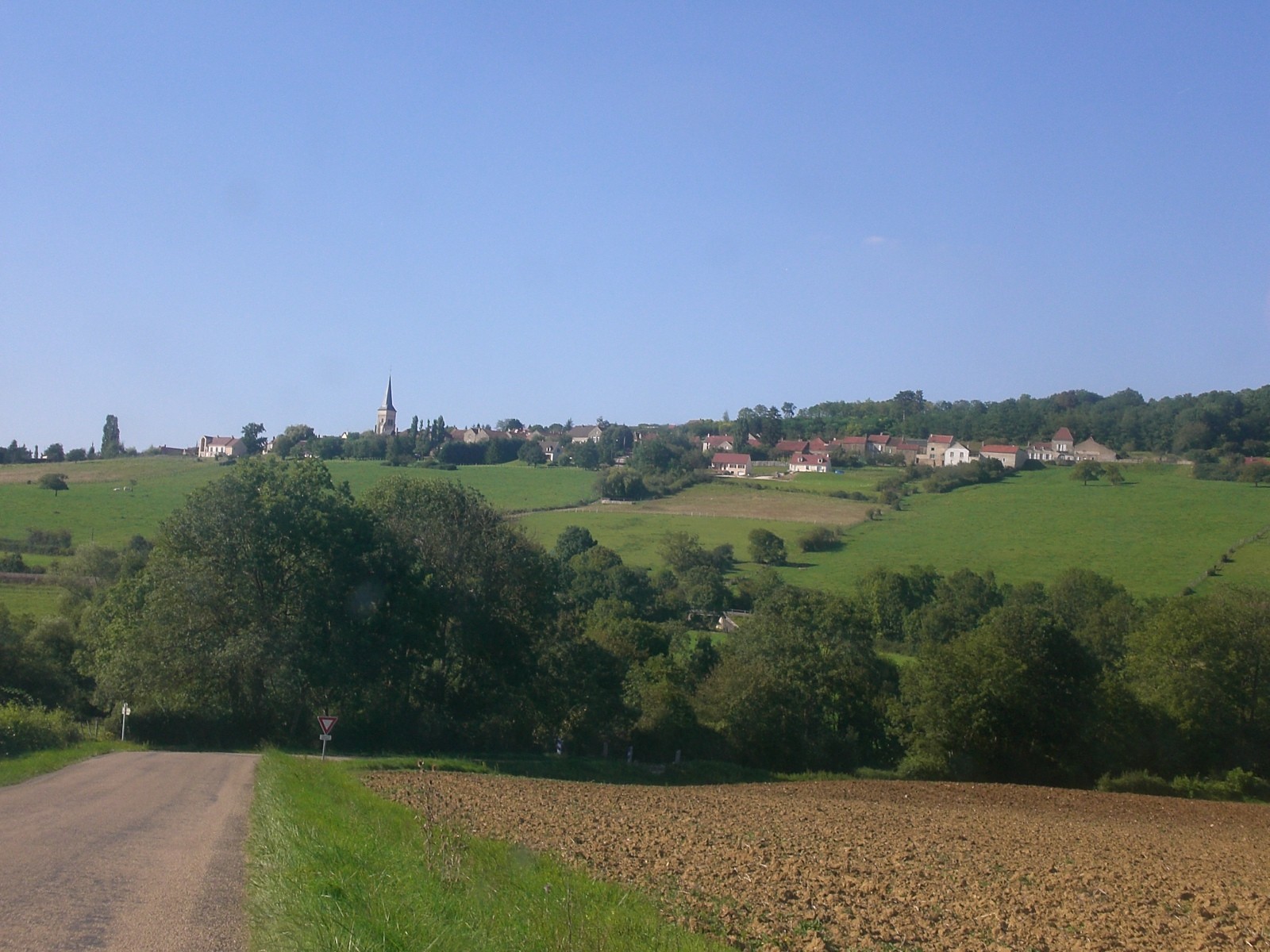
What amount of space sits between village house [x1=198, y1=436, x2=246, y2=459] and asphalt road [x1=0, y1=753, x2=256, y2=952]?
314ft

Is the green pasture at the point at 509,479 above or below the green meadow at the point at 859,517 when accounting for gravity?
above

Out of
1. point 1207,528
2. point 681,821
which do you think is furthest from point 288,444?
point 681,821

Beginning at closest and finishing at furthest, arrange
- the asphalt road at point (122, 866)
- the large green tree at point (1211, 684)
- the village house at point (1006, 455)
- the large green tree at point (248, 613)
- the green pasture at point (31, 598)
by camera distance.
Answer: the asphalt road at point (122, 866)
the large green tree at point (248, 613)
the large green tree at point (1211, 684)
the green pasture at point (31, 598)
the village house at point (1006, 455)

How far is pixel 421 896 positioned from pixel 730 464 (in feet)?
356

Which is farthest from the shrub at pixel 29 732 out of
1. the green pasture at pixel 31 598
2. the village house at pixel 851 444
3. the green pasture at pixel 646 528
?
the village house at pixel 851 444

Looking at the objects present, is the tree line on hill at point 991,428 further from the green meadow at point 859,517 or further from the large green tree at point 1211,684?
the large green tree at point 1211,684

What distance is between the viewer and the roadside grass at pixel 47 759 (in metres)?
19.7

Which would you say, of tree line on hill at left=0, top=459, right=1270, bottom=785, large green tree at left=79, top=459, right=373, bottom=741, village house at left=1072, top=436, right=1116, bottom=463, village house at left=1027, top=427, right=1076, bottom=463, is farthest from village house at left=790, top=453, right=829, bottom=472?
large green tree at left=79, top=459, right=373, bottom=741

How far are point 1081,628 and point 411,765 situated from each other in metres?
44.0

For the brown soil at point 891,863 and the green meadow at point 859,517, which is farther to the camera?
the green meadow at point 859,517

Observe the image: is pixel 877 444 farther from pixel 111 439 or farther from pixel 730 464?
pixel 111 439

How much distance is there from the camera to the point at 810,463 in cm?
11619

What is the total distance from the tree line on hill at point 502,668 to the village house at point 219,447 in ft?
220

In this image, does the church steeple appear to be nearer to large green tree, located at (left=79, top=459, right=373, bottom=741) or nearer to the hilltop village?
the hilltop village
